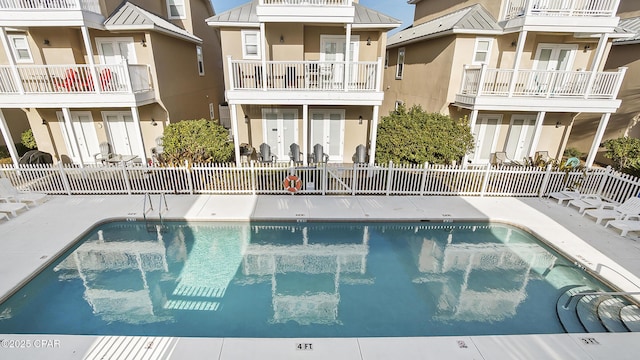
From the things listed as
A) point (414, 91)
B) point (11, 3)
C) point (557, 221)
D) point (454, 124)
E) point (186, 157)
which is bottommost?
point (557, 221)

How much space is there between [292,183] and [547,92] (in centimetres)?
1103

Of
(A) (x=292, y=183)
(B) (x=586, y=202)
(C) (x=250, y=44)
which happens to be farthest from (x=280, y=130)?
(B) (x=586, y=202)

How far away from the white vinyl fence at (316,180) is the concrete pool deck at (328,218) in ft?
1.11

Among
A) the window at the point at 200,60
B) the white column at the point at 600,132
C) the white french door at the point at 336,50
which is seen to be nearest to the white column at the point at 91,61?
the window at the point at 200,60

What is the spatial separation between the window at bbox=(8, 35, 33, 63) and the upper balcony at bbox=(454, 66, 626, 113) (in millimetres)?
18396

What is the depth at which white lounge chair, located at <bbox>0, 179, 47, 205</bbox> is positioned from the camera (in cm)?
Answer: 968

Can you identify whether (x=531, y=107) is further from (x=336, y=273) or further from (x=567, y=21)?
(x=336, y=273)

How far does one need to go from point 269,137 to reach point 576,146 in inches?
633

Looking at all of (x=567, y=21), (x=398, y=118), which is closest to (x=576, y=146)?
(x=567, y=21)

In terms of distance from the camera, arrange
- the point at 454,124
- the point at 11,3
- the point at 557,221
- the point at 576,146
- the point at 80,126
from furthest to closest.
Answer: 1. the point at 576,146
2. the point at 80,126
3. the point at 454,124
4. the point at 11,3
5. the point at 557,221

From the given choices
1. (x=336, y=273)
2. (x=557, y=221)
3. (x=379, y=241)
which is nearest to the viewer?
(x=336, y=273)

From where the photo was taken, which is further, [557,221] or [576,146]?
[576,146]

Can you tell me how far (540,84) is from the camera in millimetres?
13070

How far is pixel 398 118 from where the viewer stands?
12.6 m
